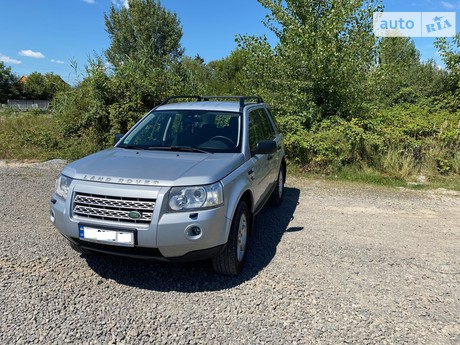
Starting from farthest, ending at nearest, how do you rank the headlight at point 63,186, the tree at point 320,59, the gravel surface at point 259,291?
the tree at point 320,59, the headlight at point 63,186, the gravel surface at point 259,291

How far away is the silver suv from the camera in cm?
290

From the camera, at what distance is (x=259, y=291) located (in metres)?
3.28

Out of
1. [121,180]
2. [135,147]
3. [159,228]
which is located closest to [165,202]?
[159,228]


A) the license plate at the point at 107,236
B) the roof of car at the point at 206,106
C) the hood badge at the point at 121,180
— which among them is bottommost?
the license plate at the point at 107,236

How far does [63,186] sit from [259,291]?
2096 mm

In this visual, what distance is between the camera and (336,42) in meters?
9.47

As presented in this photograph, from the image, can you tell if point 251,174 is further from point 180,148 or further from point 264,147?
point 180,148

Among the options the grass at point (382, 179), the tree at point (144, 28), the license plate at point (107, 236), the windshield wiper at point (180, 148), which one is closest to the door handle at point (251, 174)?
the windshield wiper at point (180, 148)

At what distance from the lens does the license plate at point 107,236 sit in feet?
9.51

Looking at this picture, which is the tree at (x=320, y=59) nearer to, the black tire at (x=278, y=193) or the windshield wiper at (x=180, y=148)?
the black tire at (x=278, y=193)

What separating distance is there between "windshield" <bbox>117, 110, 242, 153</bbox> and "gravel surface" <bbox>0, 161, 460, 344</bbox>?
130cm

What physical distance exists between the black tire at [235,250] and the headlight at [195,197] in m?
0.38

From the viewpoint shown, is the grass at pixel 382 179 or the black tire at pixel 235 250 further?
the grass at pixel 382 179

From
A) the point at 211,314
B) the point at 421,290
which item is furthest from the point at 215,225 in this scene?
the point at 421,290
